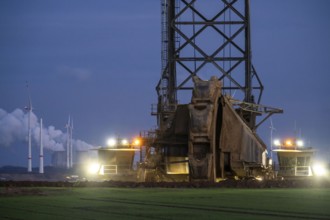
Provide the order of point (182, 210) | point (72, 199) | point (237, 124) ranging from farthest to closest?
point (237, 124) → point (72, 199) → point (182, 210)

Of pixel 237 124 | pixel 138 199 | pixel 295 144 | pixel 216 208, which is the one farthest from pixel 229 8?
pixel 216 208

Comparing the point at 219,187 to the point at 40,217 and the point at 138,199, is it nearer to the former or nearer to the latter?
the point at 138,199

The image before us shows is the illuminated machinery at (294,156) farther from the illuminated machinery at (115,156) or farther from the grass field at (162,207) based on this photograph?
the grass field at (162,207)

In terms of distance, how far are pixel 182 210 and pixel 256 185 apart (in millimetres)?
17129

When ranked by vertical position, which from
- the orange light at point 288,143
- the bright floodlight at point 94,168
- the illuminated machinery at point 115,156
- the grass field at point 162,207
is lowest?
the grass field at point 162,207

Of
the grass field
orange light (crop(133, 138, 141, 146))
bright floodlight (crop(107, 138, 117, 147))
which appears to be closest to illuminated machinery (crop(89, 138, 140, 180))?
bright floodlight (crop(107, 138, 117, 147))

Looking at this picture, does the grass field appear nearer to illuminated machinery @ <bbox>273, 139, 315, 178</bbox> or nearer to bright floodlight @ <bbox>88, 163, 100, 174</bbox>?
bright floodlight @ <bbox>88, 163, 100, 174</bbox>

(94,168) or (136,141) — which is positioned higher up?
(136,141)

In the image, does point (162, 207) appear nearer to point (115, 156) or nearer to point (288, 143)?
point (115, 156)

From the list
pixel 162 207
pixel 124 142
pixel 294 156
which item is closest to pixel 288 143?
pixel 294 156

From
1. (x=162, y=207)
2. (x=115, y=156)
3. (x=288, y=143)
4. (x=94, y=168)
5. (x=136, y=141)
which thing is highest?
(x=136, y=141)

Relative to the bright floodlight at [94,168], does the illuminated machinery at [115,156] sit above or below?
above

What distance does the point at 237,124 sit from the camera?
48.3 meters

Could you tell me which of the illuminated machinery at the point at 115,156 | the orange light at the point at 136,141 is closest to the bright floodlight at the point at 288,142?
the orange light at the point at 136,141
